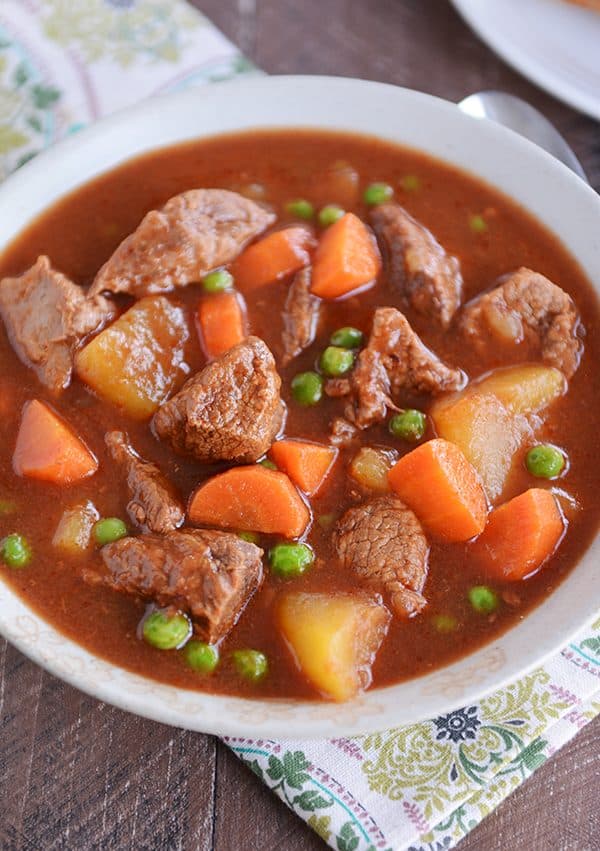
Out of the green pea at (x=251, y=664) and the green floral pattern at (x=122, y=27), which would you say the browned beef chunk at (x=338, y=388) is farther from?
the green floral pattern at (x=122, y=27)

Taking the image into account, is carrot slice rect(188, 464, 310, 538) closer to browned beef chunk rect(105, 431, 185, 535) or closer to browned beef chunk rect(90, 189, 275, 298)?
browned beef chunk rect(105, 431, 185, 535)

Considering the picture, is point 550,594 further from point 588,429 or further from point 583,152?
point 583,152

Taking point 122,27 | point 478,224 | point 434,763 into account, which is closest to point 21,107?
point 122,27

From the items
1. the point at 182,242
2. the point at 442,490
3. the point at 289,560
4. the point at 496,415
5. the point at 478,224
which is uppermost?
the point at 478,224

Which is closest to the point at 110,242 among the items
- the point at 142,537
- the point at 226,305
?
the point at 226,305

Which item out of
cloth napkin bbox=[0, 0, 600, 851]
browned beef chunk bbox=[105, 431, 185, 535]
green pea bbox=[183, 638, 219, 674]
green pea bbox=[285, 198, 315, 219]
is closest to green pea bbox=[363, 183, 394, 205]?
green pea bbox=[285, 198, 315, 219]

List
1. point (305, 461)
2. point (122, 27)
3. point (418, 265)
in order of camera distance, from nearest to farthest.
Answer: point (305, 461) < point (418, 265) < point (122, 27)

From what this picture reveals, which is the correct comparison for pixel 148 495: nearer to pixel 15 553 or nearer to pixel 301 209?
pixel 15 553
